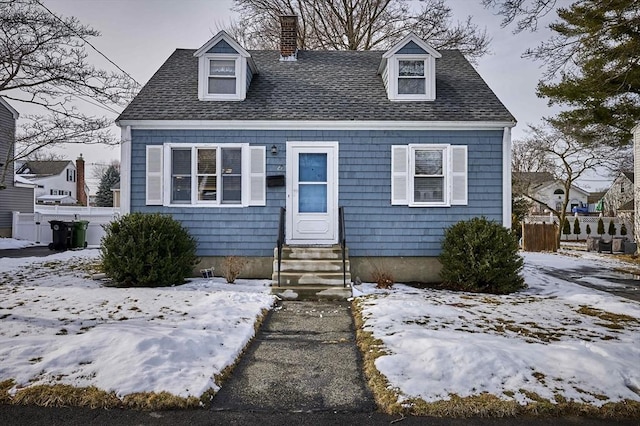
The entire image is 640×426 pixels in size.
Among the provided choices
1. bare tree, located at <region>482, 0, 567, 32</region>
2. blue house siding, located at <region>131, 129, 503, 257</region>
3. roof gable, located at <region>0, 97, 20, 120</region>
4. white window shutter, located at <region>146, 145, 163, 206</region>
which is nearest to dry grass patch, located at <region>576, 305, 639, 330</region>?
blue house siding, located at <region>131, 129, 503, 257</region>

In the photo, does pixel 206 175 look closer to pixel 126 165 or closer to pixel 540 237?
pixel 126 165

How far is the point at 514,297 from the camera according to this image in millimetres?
7883

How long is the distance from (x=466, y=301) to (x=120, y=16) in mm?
10658

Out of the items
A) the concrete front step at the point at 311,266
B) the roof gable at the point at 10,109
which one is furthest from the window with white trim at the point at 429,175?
the roof gable at the point at 10,109

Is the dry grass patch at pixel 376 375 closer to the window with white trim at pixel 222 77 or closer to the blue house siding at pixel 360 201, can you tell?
the blue house siding at pixel 360 201

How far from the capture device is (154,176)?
937 cm

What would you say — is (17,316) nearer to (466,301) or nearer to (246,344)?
(246,344)

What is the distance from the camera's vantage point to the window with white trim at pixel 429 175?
9.35 m

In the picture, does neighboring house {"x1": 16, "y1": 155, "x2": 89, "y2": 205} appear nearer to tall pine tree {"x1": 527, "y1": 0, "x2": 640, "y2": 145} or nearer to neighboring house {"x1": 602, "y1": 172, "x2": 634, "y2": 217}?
tall pine tree {"x1": 527, "y1": 0, "x2": 640, "y2": 145}

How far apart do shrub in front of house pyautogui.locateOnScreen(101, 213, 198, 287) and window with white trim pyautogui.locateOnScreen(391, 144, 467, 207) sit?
5028 mm

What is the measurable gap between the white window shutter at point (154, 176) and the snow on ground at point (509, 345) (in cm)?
530

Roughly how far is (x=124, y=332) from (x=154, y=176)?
5.30 meters

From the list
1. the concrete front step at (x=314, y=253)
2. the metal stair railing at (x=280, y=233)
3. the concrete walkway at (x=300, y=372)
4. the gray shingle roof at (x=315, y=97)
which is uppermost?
the gray shingle roof at (x=315, y=97)

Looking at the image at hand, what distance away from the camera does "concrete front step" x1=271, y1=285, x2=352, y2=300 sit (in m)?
7.80
